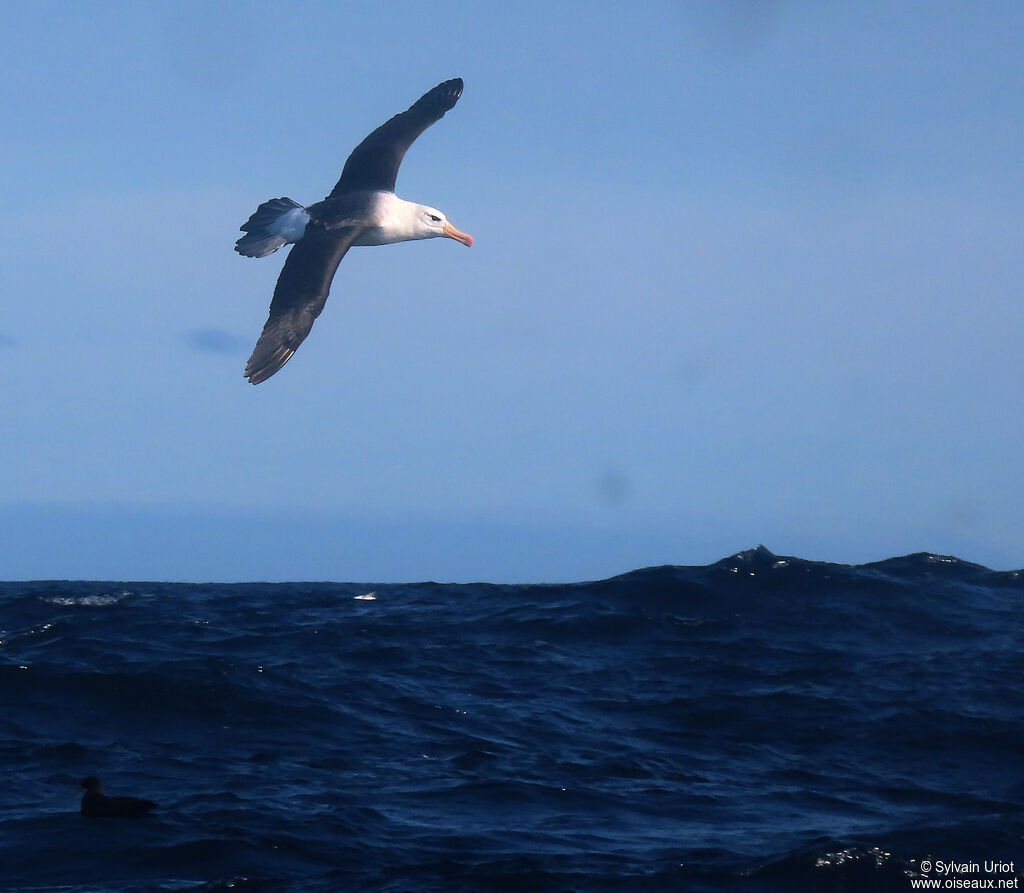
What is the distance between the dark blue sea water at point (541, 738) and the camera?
10914 mm

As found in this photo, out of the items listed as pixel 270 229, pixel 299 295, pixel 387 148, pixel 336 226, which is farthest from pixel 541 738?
pixel 387 148

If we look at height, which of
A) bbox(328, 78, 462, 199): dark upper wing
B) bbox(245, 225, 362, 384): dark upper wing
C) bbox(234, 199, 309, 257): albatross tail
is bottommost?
bbox(245, 225, 362, 384): dark upper wing

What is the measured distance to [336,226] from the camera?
1482 cm

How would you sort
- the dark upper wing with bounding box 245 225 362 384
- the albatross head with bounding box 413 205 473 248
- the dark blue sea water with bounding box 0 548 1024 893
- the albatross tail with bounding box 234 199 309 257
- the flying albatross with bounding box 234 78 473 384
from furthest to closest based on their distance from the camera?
the albatross head with bounding box 413 205 473 248 < the albatross tail with bounding box 234 199 309 257 < the flying albatross with bounding box 234 78 473 384 < the dark upper wing with bounding box 245 225 362 384 < the dark blue sea water with bounding box 0 548 1024 893

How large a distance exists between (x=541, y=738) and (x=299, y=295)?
18.6 feet

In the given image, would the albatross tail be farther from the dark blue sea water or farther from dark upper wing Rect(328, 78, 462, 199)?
the dark blue sea water

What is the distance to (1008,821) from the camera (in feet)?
39.4

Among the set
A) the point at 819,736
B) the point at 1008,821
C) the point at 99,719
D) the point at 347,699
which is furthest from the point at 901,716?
the point at 99,719

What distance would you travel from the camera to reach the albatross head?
1608cm

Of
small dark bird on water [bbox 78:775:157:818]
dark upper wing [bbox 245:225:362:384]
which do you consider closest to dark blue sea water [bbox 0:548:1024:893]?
small dark bird on water [bbox 78:775:157:818]

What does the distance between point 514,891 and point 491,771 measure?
10.6 ft

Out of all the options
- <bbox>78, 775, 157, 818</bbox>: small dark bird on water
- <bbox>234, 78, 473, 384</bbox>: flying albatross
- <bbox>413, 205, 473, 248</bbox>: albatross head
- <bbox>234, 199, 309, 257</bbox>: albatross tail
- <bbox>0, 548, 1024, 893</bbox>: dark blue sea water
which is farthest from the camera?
<bbox>413, 205, 473, 248</bbox>: albatross head

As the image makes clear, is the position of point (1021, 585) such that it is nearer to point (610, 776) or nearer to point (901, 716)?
point (901, 716)

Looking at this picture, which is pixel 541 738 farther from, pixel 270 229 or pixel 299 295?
pixel 270 229
